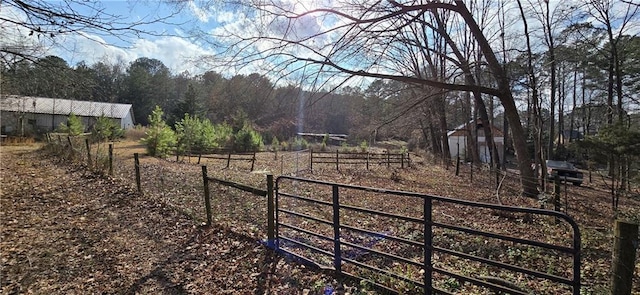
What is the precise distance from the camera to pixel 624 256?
89.9 inches

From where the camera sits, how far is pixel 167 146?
21781mm

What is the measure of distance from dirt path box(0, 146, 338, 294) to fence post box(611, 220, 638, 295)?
2.61 metres

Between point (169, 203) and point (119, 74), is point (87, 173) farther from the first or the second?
point (119, 74)

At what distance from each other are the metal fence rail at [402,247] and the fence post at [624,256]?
0.26 meters

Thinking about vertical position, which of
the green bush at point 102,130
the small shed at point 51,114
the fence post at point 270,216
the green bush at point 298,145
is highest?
the small shed at point 51,114

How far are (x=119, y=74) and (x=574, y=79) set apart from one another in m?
63.2

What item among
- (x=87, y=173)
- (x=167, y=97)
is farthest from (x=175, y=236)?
(x=167, y=97)

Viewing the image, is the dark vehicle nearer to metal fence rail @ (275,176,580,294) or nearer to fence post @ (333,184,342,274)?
metal fence rail @ (275,176,580,294)

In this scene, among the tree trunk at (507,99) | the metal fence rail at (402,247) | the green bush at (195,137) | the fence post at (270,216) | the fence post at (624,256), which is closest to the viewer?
the fence post at (624,256)

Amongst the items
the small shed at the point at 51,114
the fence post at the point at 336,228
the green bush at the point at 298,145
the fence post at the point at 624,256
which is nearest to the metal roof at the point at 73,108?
the small shed at the point at 51,114

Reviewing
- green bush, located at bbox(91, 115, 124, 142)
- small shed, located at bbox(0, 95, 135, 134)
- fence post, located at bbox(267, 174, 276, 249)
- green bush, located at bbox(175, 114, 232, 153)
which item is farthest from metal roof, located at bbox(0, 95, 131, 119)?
fence post, located at bbox(267, 174, 276, 249)

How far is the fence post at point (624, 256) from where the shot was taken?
226cm

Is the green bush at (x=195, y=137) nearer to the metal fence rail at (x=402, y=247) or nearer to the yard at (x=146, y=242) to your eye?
the yard at (x=146, y=242)

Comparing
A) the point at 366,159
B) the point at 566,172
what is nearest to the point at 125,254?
the point at 366,159
